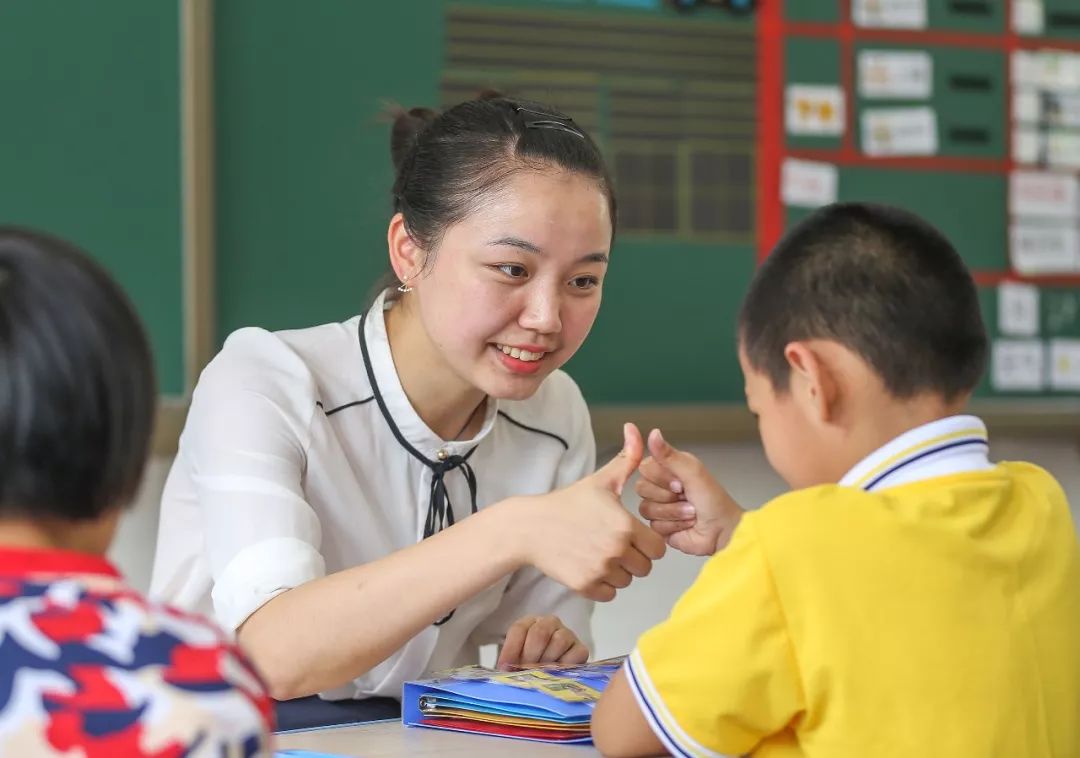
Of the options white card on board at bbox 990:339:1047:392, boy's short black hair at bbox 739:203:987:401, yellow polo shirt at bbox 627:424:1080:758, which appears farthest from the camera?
white card on board at bbox 990:339:1047:392

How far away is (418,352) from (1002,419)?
5.60ft

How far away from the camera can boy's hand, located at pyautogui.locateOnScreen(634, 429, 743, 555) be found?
1470 millimetres

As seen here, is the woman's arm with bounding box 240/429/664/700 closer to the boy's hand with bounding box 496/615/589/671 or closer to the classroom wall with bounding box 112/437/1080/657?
the boy's hand with bounding box 496/615/589/671

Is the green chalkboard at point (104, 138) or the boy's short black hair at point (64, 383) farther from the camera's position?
the green chalkboard at point (104, 138)

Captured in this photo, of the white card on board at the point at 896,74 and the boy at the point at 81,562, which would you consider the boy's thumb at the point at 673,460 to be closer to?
the boy at the point at 81,562

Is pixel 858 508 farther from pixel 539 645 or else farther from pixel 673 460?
pixel 539 645

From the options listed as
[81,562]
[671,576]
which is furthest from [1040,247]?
[81,562]

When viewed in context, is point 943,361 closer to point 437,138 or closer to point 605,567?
point 605,567

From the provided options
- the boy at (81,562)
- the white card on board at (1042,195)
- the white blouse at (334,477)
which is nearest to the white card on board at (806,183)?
the white card on board at (1042,195)

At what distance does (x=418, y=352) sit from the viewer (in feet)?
5.81

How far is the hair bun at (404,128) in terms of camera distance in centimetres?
186

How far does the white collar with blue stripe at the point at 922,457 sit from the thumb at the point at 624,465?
26cm

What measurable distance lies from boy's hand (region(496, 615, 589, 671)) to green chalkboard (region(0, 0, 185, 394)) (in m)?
1.01

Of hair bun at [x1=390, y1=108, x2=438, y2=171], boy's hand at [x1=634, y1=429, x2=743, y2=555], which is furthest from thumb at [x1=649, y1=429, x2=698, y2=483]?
hair bun at [x1=390, y1=108, x2=438, y2=171]
